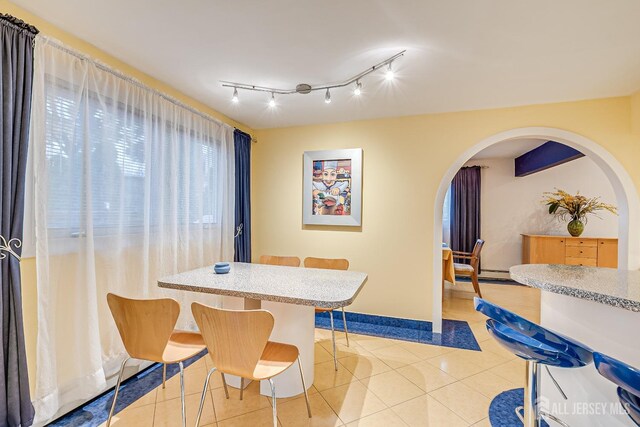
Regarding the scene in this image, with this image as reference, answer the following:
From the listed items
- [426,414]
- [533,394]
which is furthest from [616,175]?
[426,414]

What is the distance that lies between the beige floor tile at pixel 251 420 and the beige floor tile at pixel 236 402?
0.03m

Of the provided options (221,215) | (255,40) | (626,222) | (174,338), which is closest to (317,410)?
(174,338)

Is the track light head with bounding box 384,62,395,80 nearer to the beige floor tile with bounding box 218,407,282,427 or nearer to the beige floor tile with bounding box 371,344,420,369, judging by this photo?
the beige floor tile with bounding box 371,344,420,369

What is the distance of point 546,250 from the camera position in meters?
4.84

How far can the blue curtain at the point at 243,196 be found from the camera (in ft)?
11.4

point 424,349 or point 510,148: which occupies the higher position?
point 510,148

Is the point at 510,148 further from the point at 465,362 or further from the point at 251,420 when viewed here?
the point at 251,420

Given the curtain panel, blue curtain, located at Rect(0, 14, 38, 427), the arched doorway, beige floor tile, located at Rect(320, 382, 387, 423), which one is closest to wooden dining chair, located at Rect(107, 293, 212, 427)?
blue curtain, located at Rect(0, 14, 38, 427)

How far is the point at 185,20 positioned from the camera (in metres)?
Answer: 1.68

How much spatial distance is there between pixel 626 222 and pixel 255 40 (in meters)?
3.54

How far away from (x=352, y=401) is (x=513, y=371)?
1.45 metres

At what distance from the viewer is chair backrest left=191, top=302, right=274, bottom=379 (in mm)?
1283

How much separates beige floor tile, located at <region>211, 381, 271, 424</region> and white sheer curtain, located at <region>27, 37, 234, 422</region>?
0.81 meters

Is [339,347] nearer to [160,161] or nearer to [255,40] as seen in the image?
[160,161]
